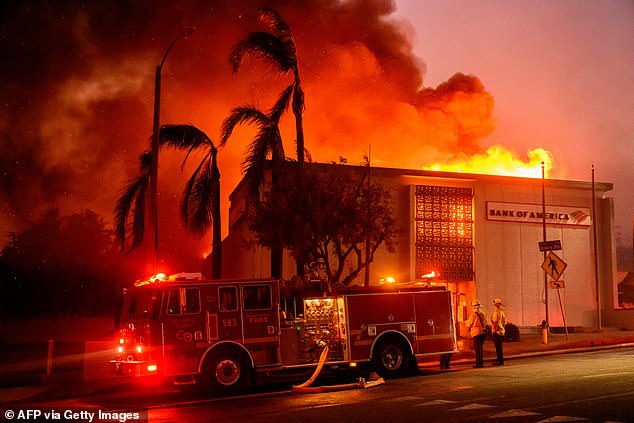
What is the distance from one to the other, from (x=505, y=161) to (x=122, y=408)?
2329 centimetres

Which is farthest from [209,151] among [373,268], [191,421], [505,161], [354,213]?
[505,161]

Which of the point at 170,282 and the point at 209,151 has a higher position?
the point at 209,151

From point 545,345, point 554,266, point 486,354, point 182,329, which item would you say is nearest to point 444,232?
point 554,266

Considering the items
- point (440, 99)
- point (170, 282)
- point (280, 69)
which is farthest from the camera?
point (440, 99)

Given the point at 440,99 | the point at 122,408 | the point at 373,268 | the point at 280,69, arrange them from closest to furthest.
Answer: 1. the point at 122,408
2. the point at 280,69
3. the point at 373,268
4. the point at 440,99

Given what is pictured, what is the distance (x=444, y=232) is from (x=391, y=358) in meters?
12.5

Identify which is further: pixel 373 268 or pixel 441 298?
pixel 373 268

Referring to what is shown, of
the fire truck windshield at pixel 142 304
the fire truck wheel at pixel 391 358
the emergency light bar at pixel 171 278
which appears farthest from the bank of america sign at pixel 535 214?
the fire truck windshield at pixel 142 304

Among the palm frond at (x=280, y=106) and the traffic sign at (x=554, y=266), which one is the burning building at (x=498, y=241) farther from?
the palm frond at (x=280, y=106)

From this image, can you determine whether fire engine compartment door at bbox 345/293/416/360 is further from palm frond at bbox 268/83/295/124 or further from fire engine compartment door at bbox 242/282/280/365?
palm frond at bbox 268/83/295/124

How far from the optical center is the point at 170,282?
46.4 feet

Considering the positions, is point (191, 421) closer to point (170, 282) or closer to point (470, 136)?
point (170, 282)

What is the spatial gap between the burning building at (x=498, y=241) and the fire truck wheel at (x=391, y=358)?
1011 centimetres

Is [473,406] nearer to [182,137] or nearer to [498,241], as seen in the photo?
[182,137]
